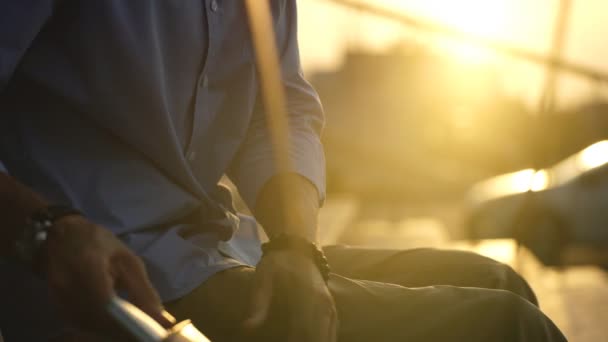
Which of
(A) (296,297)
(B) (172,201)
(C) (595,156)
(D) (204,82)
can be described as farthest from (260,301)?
(C) (595,156)

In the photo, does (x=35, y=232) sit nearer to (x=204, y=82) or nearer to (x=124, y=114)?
(x=124, y=114)

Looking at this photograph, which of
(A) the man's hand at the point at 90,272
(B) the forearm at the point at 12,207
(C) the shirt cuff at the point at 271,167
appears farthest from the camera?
(C) the shirt cuff at the point at 271,167

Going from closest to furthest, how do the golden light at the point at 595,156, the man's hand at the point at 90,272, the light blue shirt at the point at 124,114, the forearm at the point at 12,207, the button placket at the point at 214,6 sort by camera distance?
the man's hand at the point at 90,272
the forearm at the point at 12,207
the light blue shirt at the point at 124,114
the button placket at the point at 214,6
the golden light at the point at 595,156

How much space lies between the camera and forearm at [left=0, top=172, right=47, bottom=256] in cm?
117

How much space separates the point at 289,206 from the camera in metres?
1.56

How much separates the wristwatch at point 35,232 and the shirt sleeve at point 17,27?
0.25m

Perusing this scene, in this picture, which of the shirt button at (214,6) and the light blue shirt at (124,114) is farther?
the shirt button at (214,6)

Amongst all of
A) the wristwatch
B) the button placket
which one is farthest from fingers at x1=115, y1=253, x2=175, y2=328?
the button placket

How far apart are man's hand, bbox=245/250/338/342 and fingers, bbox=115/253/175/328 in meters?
0.15

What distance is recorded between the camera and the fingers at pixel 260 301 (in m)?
1.20

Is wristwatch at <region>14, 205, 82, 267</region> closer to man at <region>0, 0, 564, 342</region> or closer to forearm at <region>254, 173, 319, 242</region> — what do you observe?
man at <region>0, 0, 564, 342</region>

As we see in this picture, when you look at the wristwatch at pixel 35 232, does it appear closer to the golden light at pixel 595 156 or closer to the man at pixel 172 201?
the man at pixel 172 201

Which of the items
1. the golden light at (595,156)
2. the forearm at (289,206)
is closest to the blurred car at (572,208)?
the golden light at (595,156)

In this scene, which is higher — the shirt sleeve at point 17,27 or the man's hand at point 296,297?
the shirt sleeve at point 17,27
